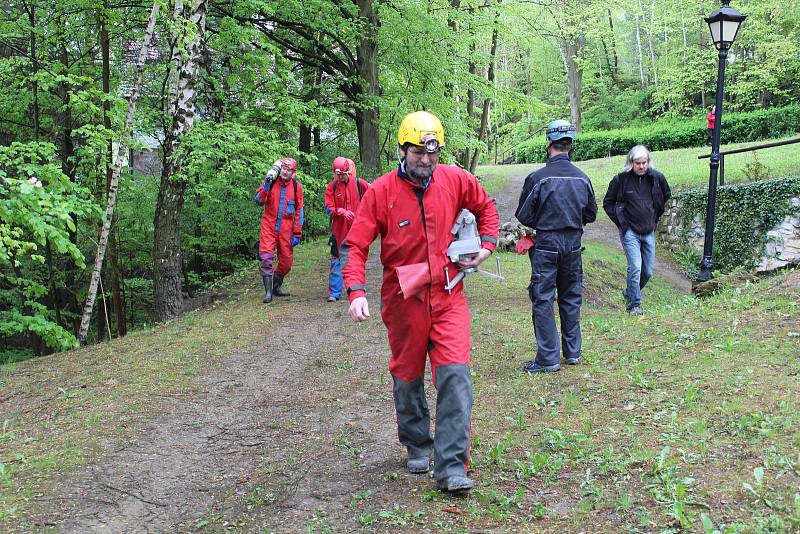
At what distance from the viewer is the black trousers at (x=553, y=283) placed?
6305mm

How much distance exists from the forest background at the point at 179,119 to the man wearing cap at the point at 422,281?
3.39m

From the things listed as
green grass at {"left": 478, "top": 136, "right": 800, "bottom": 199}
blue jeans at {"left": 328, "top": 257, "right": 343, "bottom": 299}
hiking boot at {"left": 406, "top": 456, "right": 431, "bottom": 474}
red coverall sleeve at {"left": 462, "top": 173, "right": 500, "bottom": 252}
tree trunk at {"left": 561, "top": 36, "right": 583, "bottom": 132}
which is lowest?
hiking boot at {"left": 406, "top": 456, "right": 431, "bottom": 474}

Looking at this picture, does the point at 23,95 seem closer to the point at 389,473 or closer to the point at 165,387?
the point at 165,387

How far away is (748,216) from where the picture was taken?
48.7ft

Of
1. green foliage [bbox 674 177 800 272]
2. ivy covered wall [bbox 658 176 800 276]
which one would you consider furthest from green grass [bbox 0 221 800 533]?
green foliage [bbox 674 177 800 272]

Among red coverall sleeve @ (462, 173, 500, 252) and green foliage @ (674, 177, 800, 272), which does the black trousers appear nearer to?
red coverall sleeve @ (462, 173, 500, 252)

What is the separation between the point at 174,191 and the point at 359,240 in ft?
26.1

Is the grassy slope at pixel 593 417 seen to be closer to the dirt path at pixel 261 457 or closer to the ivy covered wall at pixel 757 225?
the dirt path at pixel 261 457

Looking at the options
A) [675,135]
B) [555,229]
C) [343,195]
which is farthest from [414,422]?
[675,135]

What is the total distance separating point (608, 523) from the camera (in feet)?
11.8

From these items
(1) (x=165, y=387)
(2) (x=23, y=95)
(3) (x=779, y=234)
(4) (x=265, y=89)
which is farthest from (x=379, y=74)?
(1) (x=165, y=387)

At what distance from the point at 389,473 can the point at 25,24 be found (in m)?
11.2

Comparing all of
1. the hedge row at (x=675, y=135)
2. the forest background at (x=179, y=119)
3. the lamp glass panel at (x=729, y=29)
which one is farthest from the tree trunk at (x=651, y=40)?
the lamp glass panel at (x=729, y=29)

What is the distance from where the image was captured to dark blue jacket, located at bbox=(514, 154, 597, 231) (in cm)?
629
